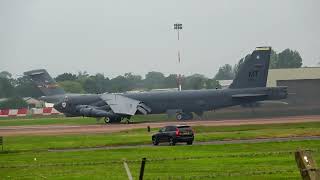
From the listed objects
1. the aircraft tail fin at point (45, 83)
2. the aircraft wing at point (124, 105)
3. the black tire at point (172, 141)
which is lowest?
the black tire at point (172, 141)

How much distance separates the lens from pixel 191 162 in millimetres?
31953

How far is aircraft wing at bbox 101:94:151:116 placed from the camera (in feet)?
295

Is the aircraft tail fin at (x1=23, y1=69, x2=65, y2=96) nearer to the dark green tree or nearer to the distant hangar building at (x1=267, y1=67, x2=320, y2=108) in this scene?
the distant hangar building at (x1=267, y1=67, x2=320, y2=108)

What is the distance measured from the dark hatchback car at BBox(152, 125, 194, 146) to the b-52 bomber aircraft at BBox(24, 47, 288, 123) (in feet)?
138

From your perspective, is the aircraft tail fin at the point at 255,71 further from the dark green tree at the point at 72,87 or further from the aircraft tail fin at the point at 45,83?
the dark green tree at the point at 72,87

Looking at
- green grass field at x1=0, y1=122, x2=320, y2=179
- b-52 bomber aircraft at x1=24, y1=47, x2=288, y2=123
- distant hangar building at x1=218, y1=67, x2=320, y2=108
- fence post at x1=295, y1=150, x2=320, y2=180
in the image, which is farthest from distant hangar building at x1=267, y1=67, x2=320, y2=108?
fence post at x1=295, y1=150, x2=320, y2=180

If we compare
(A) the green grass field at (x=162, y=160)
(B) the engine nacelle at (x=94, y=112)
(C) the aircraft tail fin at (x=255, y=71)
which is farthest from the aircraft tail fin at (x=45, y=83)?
(A) the green grass field at (x=162, y=160)

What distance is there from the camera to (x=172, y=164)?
102 feet

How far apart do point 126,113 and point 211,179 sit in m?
65.6

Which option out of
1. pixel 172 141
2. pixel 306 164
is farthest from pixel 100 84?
pixel 306 164

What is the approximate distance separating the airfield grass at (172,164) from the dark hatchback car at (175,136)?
14.4 ft

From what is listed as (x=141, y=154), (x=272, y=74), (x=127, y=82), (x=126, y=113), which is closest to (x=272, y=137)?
(x=141, y=154)

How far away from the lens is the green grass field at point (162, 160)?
25.8 metres

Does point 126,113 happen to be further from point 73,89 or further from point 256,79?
point 73,89
